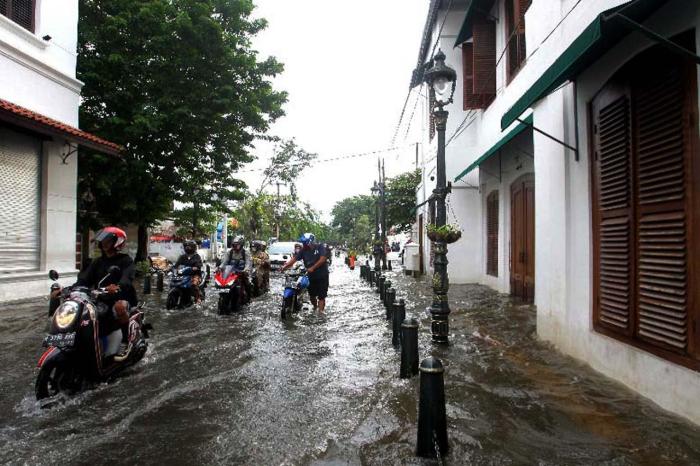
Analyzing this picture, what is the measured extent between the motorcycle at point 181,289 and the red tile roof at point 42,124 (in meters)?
3.89

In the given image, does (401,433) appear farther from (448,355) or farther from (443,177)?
(443,177)

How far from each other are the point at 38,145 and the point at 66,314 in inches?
359

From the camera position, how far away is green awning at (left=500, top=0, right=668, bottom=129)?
379cm

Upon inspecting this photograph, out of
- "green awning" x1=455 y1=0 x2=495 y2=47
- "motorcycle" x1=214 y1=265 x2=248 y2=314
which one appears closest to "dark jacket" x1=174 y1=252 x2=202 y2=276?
"motorcycle" x1=214 y1=265 x2=248 y2=314

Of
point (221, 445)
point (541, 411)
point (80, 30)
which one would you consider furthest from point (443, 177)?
point (80, 30)

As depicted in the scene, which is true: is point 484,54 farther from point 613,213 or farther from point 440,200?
point 613,213

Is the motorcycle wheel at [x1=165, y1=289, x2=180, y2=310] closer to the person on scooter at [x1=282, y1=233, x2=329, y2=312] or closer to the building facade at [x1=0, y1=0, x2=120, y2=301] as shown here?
the person on scooter at [x1=282, y1=233, x2=329, y2=312]

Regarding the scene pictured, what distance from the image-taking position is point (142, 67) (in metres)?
16.2

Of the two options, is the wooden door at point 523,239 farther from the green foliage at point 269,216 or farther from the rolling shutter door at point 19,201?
the green foliage at point 269,216

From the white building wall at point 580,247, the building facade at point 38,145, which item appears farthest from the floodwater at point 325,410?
the building facade at point 38,145

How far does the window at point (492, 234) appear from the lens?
14.0 metres

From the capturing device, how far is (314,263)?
9930 millimetres

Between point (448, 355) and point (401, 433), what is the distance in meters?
2.69

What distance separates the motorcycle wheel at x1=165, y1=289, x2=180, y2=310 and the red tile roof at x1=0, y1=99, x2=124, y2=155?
4.22 metres
